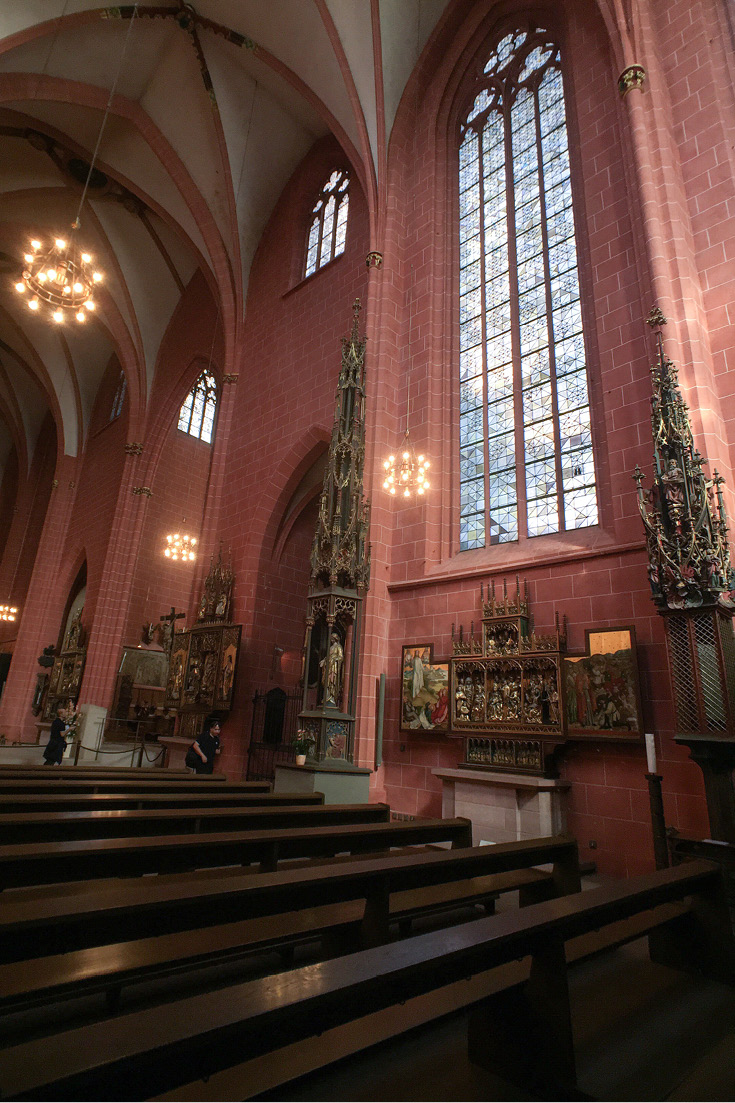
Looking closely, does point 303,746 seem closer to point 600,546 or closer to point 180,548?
point 600,546

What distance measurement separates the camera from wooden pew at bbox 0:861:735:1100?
3.36 feet

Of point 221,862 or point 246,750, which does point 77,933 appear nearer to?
point 221,862

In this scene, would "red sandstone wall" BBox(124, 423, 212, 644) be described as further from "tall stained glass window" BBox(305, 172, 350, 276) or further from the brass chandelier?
the brass chandelier

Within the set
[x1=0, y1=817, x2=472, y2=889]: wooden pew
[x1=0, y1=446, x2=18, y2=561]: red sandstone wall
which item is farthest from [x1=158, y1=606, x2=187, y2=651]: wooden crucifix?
[x1=0, y1=446, x2=18, y2=561]: red sandstone wall

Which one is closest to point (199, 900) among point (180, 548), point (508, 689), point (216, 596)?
point (508, 689)

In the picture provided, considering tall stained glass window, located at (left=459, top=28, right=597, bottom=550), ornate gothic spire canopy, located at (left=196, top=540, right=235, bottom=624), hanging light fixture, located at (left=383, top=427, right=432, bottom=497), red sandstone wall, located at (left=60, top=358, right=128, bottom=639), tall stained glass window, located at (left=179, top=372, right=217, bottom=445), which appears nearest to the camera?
tall stained glass window, located at (left=459, top=28, right=597, bottom=550)

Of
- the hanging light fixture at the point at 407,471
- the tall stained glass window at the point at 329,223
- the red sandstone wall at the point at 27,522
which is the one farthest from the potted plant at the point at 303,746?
the red sandstone wall at the point at 27,522

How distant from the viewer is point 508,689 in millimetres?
7312

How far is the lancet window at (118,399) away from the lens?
20969 mm

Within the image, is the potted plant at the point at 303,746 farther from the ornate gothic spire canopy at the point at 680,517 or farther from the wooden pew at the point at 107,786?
the ornate gothic spire canopy at the point at 680,517

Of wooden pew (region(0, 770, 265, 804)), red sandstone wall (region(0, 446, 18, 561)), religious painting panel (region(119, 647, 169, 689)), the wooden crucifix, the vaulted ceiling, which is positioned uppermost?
the vaulted ceiling

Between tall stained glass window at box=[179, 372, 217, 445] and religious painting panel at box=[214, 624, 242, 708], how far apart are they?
405 inches

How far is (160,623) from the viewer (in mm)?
17391

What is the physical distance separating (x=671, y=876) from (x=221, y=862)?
6.53 feet
